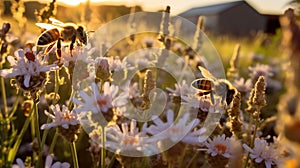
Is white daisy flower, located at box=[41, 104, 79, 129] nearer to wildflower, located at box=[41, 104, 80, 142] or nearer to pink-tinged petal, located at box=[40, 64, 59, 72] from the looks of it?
wildflower, located at box=[41, 104, 80, 142]

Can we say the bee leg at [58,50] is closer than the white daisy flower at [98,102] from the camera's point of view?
No

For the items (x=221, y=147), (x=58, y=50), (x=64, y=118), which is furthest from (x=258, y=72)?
(x=64, y=118)

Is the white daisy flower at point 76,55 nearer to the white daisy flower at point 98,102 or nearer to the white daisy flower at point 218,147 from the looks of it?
the white daisy flower at point 98,102

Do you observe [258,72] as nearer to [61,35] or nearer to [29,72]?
[61,35]

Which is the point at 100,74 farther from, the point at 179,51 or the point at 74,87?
the point at 179,51

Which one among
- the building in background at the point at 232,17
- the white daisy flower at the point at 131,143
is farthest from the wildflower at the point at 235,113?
the building in background at the point at 232,17

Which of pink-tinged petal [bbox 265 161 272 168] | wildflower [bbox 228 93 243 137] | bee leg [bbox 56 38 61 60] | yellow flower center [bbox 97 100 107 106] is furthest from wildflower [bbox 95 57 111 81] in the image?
pink-tinged petal [bbox 265 161 272 168]

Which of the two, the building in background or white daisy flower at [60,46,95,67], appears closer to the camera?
white daisy flower at [60,46,95,67]
